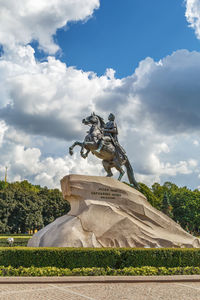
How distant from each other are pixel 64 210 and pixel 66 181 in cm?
3973

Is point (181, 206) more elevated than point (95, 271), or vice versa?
point (181, 206)

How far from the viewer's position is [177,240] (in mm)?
15945

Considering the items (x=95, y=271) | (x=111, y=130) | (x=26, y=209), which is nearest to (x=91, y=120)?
(x=111, y=130)

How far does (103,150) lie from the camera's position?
17.9 metres

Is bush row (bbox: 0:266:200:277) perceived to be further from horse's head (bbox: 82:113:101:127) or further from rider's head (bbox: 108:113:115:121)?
rider's head (bbox: 108:113:115:121)

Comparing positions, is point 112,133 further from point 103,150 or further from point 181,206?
point 181,206

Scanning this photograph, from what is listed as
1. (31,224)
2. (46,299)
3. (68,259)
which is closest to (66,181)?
(68,259)

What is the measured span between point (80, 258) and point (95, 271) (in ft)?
2.88

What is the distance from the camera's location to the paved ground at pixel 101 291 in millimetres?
7672

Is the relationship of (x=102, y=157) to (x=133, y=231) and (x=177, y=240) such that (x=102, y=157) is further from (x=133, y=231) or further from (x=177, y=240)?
(x=177, y=240)

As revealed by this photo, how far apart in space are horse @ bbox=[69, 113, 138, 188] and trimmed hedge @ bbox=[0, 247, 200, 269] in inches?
252

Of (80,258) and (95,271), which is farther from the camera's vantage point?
(80,258)

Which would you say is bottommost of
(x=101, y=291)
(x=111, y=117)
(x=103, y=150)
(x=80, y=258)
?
(x=101, y=291)

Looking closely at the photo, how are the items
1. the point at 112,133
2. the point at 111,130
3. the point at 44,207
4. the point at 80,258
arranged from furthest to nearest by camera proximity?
the point at 44,207
the point at 112,133
the point at 111,130
the point at 80,258
